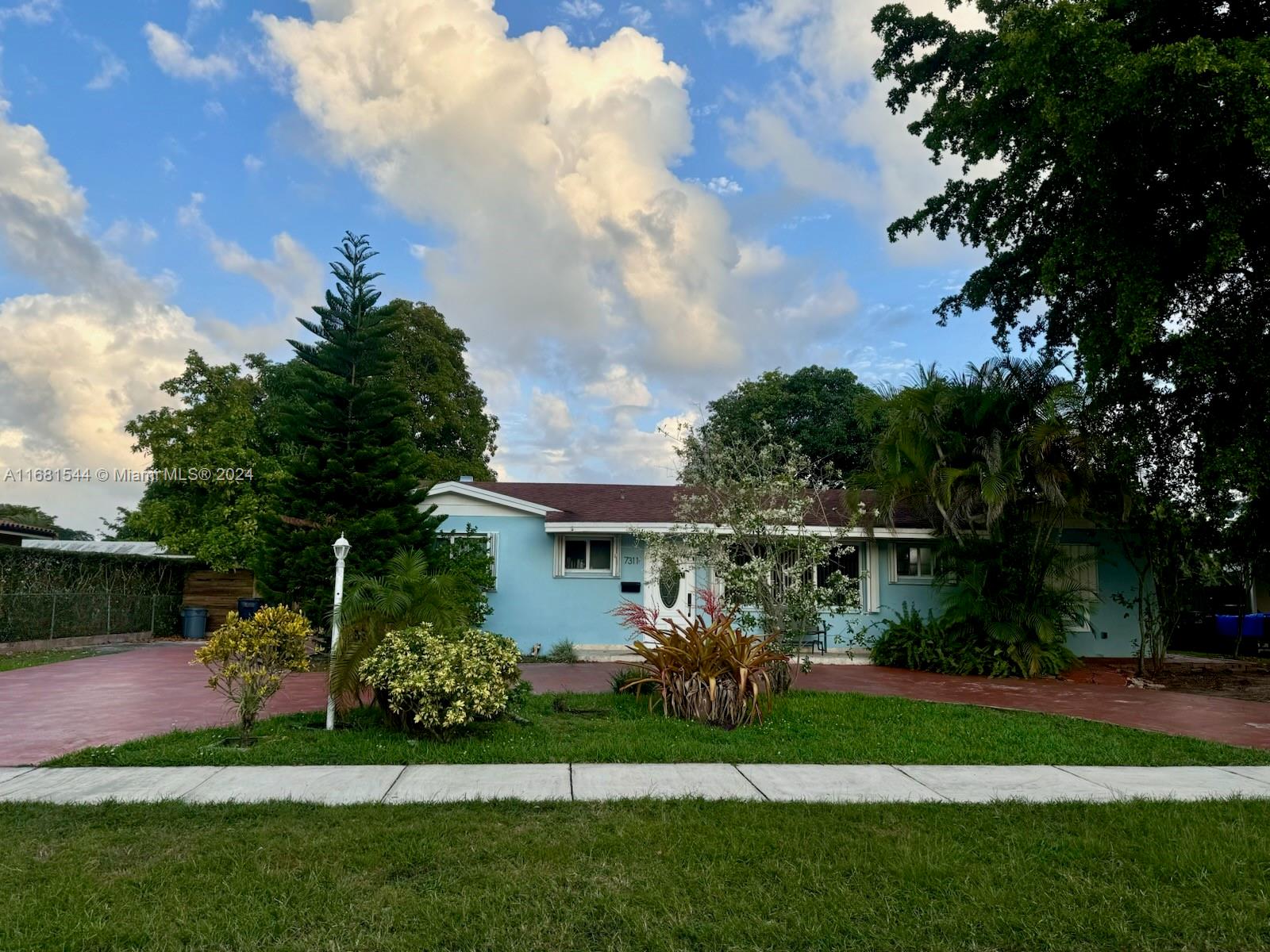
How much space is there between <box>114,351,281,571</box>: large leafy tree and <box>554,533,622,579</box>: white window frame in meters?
8.93

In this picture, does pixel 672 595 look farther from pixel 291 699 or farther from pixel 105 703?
pixel 105 703

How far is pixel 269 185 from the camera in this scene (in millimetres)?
13000

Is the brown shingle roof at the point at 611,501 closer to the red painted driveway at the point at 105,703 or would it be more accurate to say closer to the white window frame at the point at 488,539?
the white window frame at the point at 488,539

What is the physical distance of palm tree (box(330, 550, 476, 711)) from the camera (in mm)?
7918

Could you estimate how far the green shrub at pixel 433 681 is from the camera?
23.9ft

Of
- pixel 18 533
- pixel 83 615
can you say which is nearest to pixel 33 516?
pixel 18 533

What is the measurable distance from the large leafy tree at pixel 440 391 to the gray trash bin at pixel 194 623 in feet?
30.2

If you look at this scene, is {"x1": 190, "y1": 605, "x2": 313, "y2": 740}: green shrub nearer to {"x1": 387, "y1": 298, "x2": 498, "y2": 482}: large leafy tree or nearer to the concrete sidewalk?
the concrete sidewalk

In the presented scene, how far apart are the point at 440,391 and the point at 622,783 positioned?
26039 millimetres

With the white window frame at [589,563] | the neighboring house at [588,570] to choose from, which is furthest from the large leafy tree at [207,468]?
the white window frame at [589,563]

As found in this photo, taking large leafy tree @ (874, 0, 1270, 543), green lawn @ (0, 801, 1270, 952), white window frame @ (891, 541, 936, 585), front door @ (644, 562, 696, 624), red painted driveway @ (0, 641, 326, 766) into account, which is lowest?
red painted driveway @ (0, 641, 326, 766)

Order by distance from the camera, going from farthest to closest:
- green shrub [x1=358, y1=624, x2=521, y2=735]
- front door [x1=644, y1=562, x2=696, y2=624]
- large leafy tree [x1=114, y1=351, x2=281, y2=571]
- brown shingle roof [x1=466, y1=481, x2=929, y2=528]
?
large leafy tree [x1=114, y1=351, x2=281, y2=571]
brown shingle roof [x1=466, y1=481, x2=929, y2=528]
front door [x1=644, y1=562, x2=696, y2=624]
green shrub [x1=358, y1=624, x2=521, y2=735]

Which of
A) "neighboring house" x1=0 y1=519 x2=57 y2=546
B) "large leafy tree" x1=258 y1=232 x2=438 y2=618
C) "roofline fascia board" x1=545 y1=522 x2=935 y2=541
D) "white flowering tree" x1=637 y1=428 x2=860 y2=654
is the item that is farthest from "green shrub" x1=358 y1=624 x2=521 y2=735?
"neighboring house" x1=0 y1=519 x2=57 y2=546

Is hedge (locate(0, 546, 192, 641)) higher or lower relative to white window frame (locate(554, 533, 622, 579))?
lower
